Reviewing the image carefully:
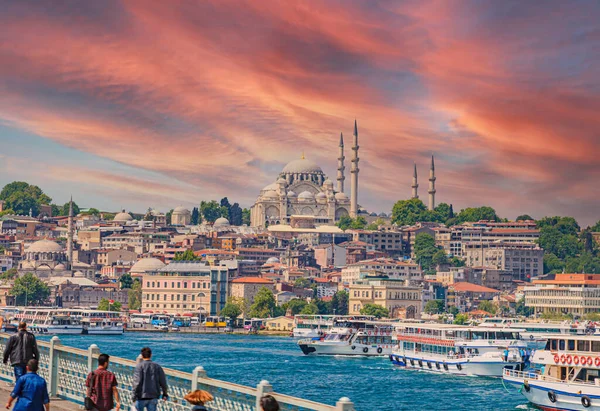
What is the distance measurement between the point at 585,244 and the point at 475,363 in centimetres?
10770

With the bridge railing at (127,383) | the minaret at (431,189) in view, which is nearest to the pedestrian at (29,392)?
the bridge railing at (127,383)

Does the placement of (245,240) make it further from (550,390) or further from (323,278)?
(550,390)

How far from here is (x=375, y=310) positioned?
101250 mm

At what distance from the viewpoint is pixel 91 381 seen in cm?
1152

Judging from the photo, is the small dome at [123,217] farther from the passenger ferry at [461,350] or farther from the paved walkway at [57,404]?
the paved walkway at [57,404]

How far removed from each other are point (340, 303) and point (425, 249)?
121 feet

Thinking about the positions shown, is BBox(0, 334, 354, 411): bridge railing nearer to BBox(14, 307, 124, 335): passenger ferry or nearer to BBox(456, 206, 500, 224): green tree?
BBox(14, 307, 124, 335): passenger ferry

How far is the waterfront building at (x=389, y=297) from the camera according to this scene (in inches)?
4119

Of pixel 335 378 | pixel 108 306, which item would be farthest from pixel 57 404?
pixel 108 306

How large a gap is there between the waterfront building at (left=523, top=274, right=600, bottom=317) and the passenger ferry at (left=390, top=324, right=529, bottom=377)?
5725cm

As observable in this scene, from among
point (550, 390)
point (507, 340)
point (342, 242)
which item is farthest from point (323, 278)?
point (550, 390)

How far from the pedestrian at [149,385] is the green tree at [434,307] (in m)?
99.5

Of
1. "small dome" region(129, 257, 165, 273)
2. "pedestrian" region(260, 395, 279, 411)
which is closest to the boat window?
"pedestrian" region(260, 395, 279, 411)

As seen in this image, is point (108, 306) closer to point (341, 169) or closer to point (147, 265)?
point (147, 265)
